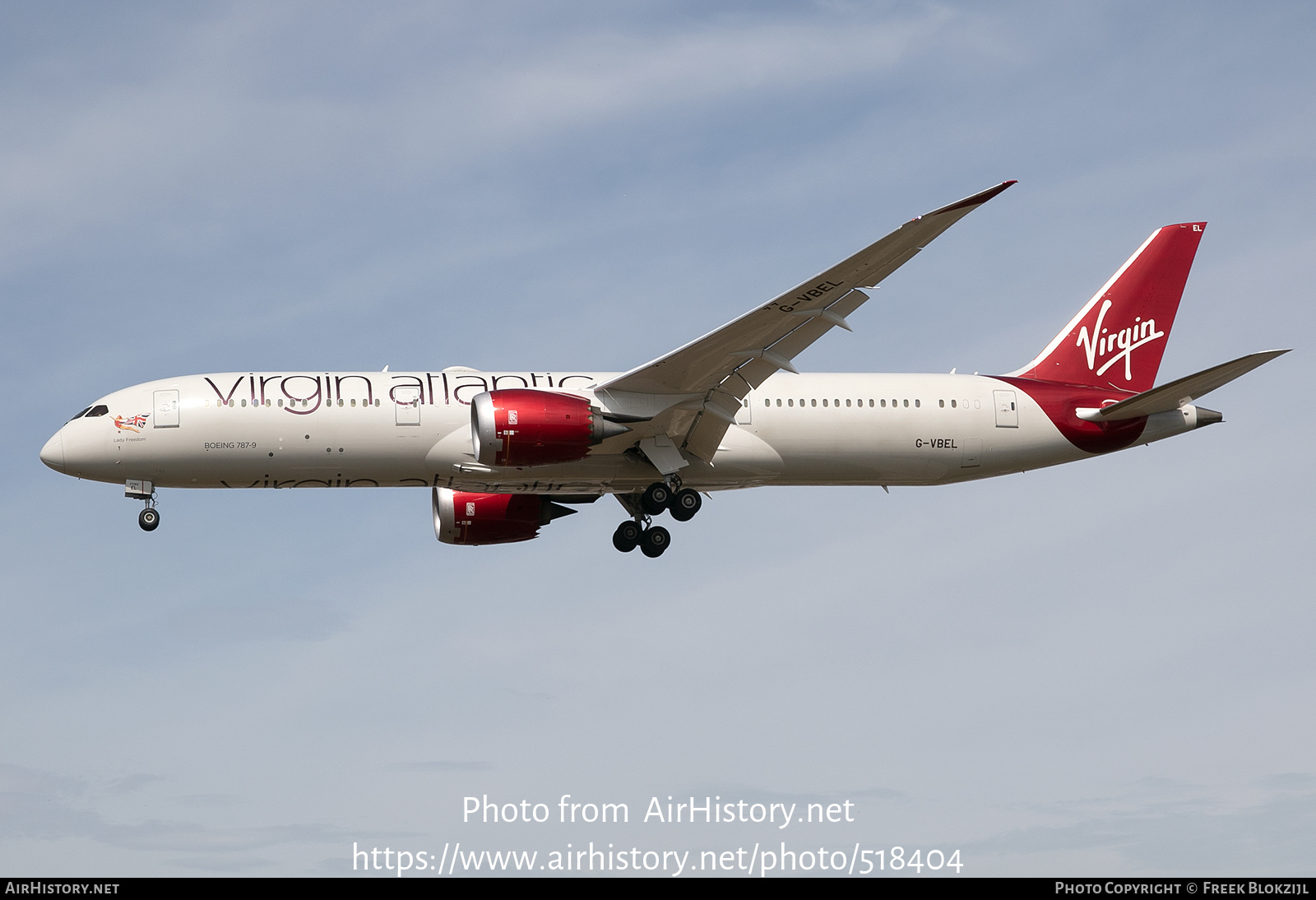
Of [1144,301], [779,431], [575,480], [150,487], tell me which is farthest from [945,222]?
[150,487]

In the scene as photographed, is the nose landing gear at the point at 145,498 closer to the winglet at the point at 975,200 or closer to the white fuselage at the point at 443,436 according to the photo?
the white fuselage at the point at 443,436

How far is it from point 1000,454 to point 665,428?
30.4ft

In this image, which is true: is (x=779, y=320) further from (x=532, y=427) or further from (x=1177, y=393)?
(x=1177, y=393)

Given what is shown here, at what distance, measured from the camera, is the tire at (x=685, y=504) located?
1494 inches

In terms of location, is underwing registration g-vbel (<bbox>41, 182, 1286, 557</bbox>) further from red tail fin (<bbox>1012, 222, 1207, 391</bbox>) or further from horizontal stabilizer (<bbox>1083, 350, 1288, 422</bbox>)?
red tail fin (<bbox>1012, 222, 1207, 391</bbox>)

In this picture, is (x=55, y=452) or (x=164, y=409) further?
(x=55, y=452)

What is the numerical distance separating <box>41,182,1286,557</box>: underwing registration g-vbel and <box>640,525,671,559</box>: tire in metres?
0.04

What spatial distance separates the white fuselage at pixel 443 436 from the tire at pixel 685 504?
1.30 feet

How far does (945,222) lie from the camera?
97.2ft

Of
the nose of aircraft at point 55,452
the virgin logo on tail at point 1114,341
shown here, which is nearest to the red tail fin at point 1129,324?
the virgin logo on tail at point 1114,341

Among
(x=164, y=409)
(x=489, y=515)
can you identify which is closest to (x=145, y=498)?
(x=164, y=409)

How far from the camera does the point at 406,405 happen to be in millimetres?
36125

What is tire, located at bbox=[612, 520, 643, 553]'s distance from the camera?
39.8 m

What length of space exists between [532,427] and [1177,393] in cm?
1665
